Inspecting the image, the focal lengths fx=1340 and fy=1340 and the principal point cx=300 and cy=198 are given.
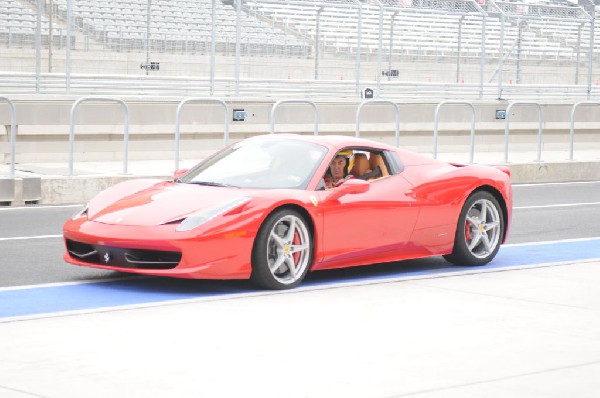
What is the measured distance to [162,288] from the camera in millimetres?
9773

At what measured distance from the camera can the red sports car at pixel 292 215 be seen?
9.49 metres

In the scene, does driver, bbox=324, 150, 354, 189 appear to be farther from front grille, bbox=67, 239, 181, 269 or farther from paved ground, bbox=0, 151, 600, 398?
front grille, bbox=67, 239, 181, 269

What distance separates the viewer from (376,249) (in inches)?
417

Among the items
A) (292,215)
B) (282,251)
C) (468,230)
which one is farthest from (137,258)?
(468,230)

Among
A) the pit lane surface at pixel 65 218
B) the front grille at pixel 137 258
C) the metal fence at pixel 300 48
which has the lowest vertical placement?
the pit lane surface at pixel 65 218

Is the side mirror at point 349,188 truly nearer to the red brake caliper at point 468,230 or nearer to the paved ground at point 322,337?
the paved ground at point 322,337

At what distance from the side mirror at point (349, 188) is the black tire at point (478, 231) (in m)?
1.24

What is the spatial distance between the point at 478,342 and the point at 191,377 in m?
1.99

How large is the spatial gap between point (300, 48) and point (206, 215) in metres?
16.1

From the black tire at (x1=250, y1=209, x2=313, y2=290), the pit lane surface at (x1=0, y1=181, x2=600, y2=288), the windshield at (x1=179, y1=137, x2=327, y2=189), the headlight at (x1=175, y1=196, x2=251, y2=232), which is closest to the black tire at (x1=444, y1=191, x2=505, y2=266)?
the pit lane surface at (x1=0, y1=181, x2=600, y2=288)

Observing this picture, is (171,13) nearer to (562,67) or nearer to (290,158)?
(562,67)

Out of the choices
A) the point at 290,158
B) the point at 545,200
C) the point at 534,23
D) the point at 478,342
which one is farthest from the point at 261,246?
the point at 534,23

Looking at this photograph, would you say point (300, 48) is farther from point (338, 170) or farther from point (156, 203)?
point (156, 203)

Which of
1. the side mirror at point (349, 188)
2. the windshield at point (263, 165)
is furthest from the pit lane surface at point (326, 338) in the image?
the windshield at point (263, 165)
